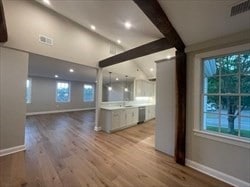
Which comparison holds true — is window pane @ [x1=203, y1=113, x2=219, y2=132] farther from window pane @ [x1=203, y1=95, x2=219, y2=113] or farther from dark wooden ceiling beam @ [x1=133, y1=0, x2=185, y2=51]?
dark wooden ceiling beam @ [x1=133, y1=0, x2=185, y2=51]

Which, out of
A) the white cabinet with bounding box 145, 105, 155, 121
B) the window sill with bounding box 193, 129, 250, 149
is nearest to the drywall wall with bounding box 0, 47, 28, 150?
the window sill with bounding box 193, 129, 250, 149

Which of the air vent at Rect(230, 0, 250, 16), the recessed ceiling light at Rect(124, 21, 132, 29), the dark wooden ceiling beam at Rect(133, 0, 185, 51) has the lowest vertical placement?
the dark wooden ceiling beam at Rect(133, 0, 185, 51)

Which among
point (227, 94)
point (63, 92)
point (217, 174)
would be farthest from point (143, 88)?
point (63, 92)

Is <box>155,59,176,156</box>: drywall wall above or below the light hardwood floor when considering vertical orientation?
above

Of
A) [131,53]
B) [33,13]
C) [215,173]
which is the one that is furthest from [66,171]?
[33,13]

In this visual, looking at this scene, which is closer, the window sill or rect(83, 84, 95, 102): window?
the window sill

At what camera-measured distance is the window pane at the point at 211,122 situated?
2.56 meters

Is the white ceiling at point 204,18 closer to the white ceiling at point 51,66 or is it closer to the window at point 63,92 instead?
the white ceiling at point 51,66

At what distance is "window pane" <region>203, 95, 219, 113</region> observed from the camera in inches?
102

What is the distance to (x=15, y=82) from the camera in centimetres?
325

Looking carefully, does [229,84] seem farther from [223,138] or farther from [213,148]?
[213,148]

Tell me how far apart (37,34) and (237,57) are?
15.0ft

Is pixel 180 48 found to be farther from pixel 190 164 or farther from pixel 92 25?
pixel 92 25

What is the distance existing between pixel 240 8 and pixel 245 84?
3.84 ft
